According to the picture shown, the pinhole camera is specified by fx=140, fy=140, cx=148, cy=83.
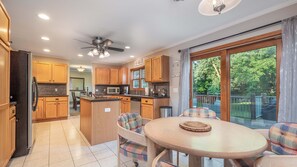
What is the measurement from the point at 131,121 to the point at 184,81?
81.1 inches

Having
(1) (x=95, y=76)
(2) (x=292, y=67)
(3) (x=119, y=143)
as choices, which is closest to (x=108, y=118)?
(3) (x=119, y=143)

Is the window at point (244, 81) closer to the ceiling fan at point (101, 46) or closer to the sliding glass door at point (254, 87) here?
the sliding glass door at point (254, 87)

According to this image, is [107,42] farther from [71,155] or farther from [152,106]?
[71,155]

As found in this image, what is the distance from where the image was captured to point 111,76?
660 centimetres

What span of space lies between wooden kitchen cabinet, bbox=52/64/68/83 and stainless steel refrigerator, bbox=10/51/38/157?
3.14 metres

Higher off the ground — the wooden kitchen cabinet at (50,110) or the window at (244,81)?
the window at (244,81)

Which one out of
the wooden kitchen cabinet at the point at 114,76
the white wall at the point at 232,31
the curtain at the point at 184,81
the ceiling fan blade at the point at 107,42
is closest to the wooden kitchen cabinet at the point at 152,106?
the white wall at the point at 232,31

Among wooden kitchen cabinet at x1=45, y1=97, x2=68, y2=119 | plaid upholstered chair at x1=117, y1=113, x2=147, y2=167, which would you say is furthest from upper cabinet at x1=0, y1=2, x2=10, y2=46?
wooden kitchen cabinet at x1=45, y1=97, x2=68, y2=119

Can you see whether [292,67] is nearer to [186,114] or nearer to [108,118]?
[186,114]

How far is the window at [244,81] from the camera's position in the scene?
2.36 m

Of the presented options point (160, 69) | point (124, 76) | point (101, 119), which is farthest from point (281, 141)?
point (124, 76)

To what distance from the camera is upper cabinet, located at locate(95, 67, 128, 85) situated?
637cm

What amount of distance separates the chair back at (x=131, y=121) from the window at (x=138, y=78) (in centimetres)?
349

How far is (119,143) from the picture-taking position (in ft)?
5.48
